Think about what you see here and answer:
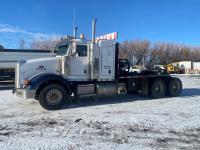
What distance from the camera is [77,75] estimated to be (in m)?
12.1

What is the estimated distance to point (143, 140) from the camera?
6.97 m

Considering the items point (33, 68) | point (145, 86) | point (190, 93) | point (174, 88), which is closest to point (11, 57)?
point (33, 68)

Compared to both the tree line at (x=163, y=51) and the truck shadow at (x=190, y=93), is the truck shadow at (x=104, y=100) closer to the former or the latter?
the truck shadow at (x=190, y=93)

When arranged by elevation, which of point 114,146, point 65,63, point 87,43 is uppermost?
point 87,43

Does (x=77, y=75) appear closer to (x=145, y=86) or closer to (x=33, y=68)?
(x=33, y=68)

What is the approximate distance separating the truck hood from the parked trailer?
652 centimetres

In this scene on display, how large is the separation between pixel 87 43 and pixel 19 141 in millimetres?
6326

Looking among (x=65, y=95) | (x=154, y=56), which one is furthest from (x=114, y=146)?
(x=154, y=56)

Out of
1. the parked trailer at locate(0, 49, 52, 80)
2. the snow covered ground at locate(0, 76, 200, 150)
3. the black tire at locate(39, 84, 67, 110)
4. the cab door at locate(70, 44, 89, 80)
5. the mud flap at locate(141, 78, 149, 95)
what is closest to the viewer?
the snow covered ground at locate(0, 76, 200, 150)

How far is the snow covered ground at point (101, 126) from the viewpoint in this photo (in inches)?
262

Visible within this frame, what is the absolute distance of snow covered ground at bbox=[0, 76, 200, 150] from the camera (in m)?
6.65

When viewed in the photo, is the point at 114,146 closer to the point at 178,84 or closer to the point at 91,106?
the point at 91,106

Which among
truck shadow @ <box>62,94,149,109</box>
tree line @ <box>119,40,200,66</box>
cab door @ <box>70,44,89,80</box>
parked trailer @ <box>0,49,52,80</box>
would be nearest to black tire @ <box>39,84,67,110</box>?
truck shadow @ <box>62,94,149,109</box>

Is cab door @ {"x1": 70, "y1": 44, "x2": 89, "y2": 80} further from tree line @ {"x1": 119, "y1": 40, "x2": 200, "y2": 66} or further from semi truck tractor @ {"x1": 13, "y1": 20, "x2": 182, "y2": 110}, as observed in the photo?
tree line @ {"x1": 119, "y1": 40, "x2": 200, "y2": 66}
